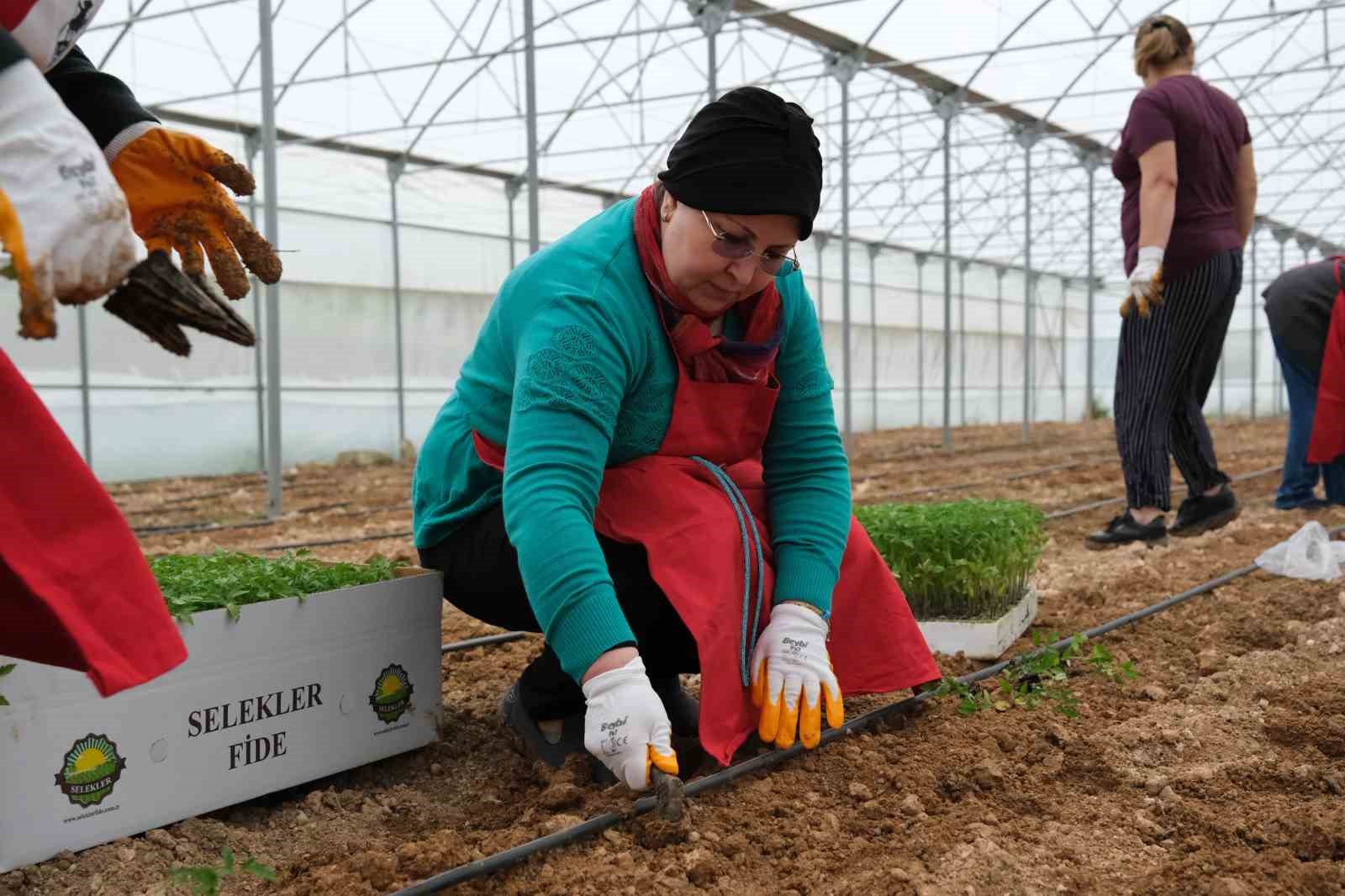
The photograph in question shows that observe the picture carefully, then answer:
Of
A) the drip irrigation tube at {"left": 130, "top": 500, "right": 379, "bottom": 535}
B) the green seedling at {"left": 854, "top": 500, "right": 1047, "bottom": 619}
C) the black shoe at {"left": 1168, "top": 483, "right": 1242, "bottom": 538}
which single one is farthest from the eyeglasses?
the drip irrigation tube at {"left": 130, "top": 500, "right": 379, "bottom": 535}

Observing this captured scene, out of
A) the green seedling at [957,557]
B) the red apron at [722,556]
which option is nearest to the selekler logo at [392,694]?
the red apron at [722,556]

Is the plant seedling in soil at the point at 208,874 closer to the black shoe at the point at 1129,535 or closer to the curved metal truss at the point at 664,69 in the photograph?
the black shoe at the point at 1129,535

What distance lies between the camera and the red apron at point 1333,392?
14.4ft

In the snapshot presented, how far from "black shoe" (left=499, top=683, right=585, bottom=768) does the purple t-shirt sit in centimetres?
282

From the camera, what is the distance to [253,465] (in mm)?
10391

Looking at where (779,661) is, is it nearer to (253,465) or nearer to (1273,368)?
(253,465)

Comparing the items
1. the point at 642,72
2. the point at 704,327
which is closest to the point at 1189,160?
the point at 704,327

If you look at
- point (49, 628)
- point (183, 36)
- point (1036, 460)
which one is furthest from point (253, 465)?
point (49, 628)

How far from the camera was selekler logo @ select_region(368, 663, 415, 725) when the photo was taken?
2.02m

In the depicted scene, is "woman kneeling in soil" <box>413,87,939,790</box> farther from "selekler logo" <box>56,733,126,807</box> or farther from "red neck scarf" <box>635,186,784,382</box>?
"selekler logo" <box>56,733,126,807</box>

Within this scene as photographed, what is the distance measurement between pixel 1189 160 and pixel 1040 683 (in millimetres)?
2394

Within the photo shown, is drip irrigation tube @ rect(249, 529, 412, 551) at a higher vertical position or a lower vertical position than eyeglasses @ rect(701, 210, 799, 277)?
lower

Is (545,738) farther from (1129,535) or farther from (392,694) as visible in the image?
(1129,535)

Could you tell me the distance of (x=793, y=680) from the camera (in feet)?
6.11
